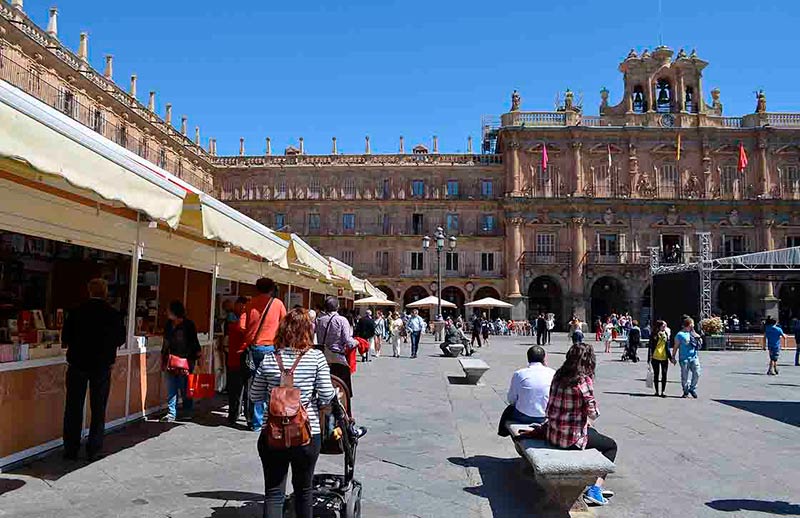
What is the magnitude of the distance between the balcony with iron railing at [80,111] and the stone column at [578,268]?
25.1m

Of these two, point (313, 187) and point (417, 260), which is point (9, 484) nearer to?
point (417, 260)

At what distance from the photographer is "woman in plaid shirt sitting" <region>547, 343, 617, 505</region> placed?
524 centimetres

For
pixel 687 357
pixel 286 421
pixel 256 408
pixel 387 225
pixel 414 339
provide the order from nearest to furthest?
pixel 286 421 → pixel 256 408 → pixel 687 357 → pixel 414 339 → pixel 387 225

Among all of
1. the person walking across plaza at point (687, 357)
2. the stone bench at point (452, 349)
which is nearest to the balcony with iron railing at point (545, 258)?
the stone bench at point (452, 349)

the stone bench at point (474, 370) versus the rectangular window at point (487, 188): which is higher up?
the rectangular window at point (487, 188)

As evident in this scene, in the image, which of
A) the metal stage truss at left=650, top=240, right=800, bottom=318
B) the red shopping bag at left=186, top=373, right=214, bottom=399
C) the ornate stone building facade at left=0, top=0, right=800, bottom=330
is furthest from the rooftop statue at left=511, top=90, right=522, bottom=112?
the red shopping bag at left=186, top=373, right=214, bottom=399

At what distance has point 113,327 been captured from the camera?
235 inches

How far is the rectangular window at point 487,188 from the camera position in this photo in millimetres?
45719

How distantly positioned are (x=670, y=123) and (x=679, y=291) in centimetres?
1976

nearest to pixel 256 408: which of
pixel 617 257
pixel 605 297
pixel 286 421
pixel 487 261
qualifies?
pixel 286 421

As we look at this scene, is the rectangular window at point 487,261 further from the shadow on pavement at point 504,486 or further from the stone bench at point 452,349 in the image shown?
the shadow on pavement at point 504,486

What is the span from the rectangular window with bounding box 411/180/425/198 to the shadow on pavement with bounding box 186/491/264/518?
41.1 m

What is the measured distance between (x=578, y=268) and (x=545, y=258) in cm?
219

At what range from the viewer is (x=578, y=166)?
4459 cm
